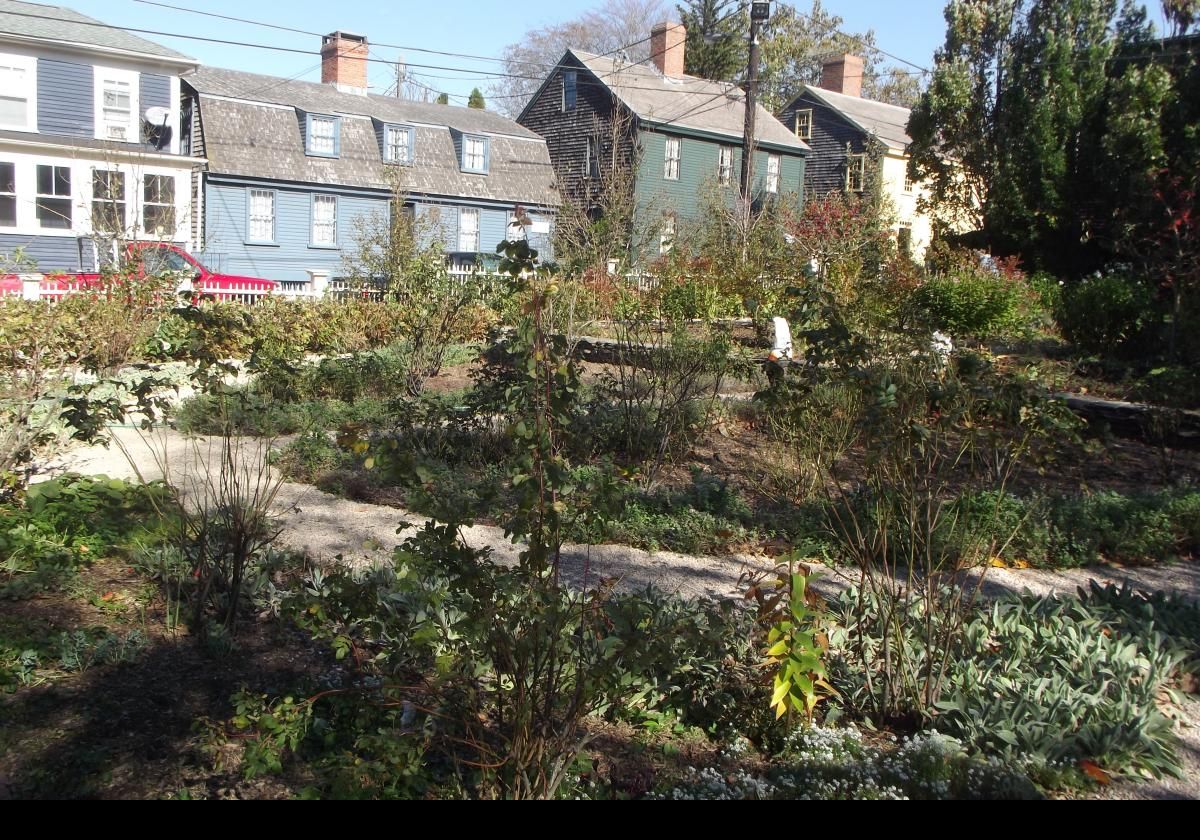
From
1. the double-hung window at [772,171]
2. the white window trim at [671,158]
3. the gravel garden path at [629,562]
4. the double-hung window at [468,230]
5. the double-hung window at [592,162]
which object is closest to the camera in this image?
the gravel garden path at [629,562]

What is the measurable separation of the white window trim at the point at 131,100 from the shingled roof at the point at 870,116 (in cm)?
2362

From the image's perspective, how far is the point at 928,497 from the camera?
13.0 feet

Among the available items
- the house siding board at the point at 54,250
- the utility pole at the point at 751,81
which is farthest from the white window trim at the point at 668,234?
the house siding board at the point at 54,250

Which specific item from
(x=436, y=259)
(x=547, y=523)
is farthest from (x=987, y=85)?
(x=547, y=523)

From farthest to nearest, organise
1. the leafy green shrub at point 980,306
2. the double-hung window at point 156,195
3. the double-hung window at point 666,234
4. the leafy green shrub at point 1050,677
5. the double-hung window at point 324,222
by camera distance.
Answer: the double-hung window at point 324,222 < the double-hung window at point 156,195 < the leafy green shrub at point 980,306 < the double-hung window at point 666,234 < the leafy green shrub at point 1050,677

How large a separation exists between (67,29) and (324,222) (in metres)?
7.73

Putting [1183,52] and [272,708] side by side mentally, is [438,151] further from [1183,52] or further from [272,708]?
[272,708]

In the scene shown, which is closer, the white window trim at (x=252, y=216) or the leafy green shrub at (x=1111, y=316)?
the leafy green shrub at (x=1111, y=316)

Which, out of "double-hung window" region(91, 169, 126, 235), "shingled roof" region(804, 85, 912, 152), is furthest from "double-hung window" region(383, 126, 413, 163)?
"shingled roof" region(804, 85, 912, 152)

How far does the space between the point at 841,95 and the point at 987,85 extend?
18714mm

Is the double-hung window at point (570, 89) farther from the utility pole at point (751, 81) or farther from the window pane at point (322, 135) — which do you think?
the utility pole at point (751, 81)

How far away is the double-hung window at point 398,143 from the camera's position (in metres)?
30.1

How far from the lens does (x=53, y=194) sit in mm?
23750

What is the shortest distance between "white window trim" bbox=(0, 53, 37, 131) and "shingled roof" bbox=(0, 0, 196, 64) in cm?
65
